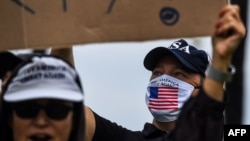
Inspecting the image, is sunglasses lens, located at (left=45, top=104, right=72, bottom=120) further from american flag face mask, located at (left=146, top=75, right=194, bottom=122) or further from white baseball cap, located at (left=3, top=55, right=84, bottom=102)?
american flag face mask, located at (left=146, top=75, right=194, bottom=122)

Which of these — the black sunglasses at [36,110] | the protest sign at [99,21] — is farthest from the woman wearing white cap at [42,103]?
the protest sign at [99,21]

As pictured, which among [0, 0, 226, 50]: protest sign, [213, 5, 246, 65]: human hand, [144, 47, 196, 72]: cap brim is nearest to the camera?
[213, 5, 246, 65]: human hand

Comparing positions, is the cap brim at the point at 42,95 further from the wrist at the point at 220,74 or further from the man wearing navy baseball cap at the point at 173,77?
the man wearing navy baseball cap at the point at 173,77

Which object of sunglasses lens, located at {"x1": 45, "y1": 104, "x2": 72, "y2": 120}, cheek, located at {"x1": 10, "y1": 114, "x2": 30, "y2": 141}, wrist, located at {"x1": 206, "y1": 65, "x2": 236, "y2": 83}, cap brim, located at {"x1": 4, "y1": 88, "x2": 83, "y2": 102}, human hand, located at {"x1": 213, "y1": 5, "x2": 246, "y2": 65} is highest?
human hand, located at {"x1": 213, "y1": 5, "x2": 246, "y2": 65}

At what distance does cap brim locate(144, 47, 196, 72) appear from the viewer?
283 inches

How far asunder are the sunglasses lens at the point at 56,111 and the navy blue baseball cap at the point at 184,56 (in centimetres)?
178

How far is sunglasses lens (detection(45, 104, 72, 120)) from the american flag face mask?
67.9 inches

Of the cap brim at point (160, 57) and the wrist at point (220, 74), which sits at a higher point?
the cap brim at point (160, 57)

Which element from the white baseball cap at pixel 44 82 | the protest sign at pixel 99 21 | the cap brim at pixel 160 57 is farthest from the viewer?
the cap brim at pixel 160 57

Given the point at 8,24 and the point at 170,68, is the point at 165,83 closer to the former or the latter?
the point at 170,68

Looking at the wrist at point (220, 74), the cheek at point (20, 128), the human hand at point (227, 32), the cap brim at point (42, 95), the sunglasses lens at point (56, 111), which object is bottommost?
the cheek at point (20, 128)

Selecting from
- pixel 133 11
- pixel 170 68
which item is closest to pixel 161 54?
pixel 170 68

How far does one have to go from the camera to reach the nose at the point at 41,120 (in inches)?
213

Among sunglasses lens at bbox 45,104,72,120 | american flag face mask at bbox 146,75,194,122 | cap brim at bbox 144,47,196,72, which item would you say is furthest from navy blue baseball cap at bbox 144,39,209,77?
sunglasses lens at bbox 45,104,72,120
